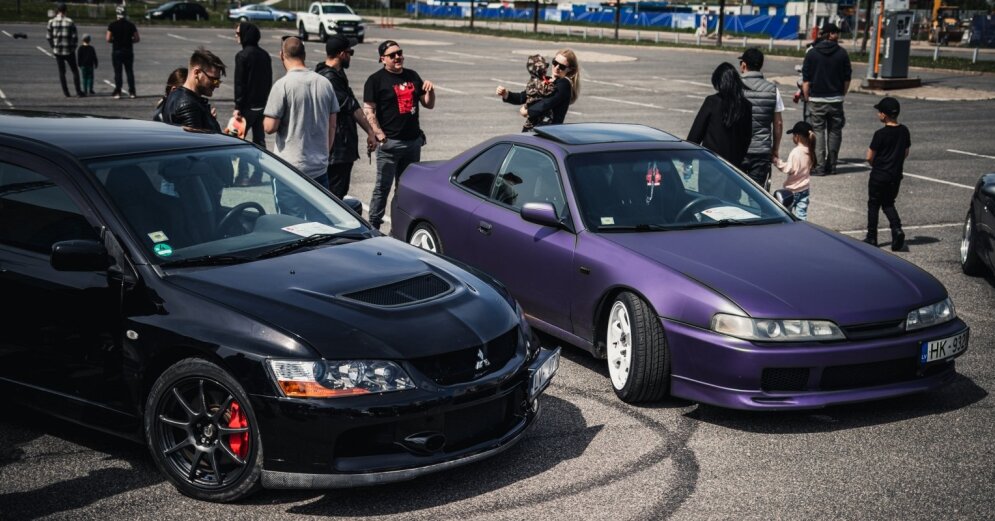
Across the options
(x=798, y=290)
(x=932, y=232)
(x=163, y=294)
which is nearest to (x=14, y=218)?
(x=163, y=294)

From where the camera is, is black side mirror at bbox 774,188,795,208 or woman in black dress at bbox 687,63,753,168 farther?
woman in black dress at bbox 687,63,753,168

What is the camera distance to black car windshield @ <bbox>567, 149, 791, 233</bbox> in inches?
274

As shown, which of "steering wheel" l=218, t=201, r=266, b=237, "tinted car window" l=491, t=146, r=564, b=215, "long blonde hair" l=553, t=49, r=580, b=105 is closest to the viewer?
"steering wheel" l=218, t=201, r=266, b=237

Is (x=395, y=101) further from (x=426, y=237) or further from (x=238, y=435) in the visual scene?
(x=238, y=435)

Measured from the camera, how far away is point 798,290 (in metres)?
5.95

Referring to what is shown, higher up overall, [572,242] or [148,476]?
[572,242]

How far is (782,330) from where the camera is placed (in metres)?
5.72

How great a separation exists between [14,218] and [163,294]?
43.5 inches

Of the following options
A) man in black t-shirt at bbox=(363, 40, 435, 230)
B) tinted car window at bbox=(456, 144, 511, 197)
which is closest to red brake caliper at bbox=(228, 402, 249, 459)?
tinted car window at bbox=(456, 144, 511, 197)

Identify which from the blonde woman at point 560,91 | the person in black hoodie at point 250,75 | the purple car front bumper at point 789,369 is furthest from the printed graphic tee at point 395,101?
the purple car front bumper at point 789,369

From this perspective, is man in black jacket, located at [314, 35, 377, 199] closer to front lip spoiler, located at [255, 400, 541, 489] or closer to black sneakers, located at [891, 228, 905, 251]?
black sneakers, located at [891, 228, 905, 251]

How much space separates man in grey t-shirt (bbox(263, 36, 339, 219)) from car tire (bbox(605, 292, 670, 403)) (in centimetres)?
335

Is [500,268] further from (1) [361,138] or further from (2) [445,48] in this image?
(2) [445,48]

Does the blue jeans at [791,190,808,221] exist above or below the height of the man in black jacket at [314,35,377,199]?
below
